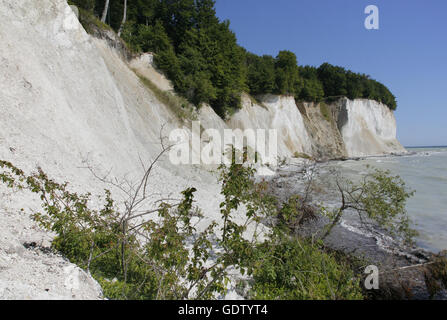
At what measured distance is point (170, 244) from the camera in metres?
3.57

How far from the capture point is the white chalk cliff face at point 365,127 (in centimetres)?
4928

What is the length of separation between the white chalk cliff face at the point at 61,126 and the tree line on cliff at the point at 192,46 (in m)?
3.63

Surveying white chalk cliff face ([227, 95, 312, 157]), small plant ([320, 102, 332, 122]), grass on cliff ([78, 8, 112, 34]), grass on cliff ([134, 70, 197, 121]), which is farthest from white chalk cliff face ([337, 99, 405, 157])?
grass on cliff ([78, 8, 112, 34])

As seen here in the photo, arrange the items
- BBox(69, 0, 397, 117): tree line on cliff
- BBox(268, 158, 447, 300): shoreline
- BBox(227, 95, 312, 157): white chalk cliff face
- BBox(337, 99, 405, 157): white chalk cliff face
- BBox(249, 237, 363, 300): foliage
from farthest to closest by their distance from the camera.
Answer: BBox(337, 99, 405, 157): white chalk cliff face < BBox(227, 95, 312, 157): white chalk cliff face < BBox(69, 0, 397, 117): tree line on cliff < BBox(268, 158, 447, 300): shoreline < BBox(249, 237, 363, 300): foliage

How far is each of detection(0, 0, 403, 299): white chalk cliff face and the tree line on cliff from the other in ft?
11.9

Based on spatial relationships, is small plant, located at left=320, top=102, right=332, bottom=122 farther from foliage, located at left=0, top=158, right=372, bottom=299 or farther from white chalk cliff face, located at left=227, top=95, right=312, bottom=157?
foliage, located at left=0, top=158, right=372, bottom=299

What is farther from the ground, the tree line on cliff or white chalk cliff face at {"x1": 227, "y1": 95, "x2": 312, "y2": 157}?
the tree line on cliff

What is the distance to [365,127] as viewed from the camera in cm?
5334

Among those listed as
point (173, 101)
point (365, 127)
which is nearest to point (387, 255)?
point (173, 101)

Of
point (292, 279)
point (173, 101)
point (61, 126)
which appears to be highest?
point (173, 101)

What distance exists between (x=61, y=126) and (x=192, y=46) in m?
17.2

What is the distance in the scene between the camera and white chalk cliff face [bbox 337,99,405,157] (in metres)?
49.3

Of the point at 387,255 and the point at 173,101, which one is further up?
the point at 173,101

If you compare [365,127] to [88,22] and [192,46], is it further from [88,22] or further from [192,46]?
[88,22]
